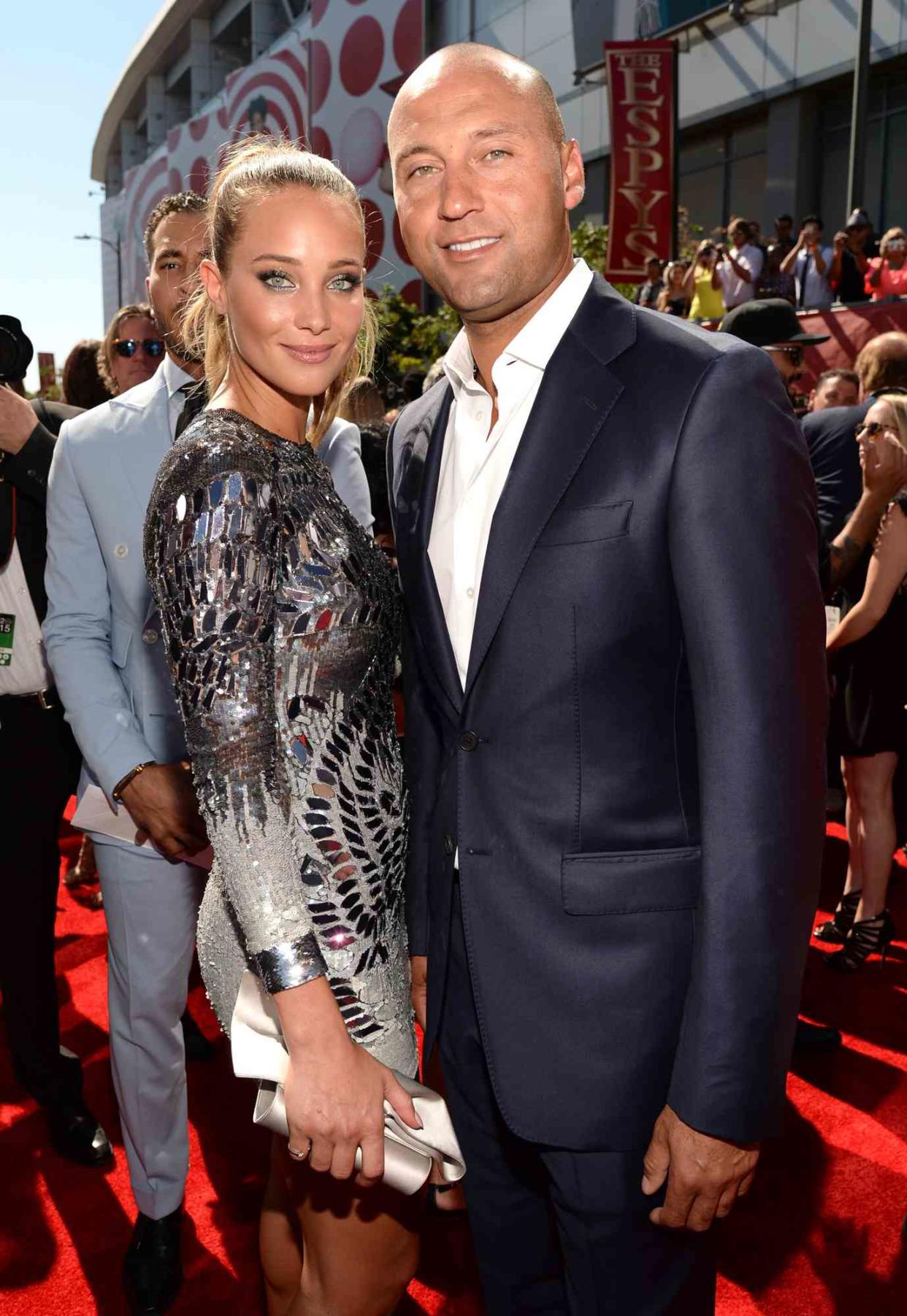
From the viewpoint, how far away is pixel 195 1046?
3670 mm

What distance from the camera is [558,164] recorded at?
5.46 feet

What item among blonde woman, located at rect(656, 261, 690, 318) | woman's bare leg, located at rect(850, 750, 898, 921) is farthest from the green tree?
woman's bare leg, located at rect(850, 750, 898, 921)

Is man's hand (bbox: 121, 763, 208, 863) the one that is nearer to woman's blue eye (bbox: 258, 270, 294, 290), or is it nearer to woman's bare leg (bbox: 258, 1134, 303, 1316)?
woman's bare leg (bbox: 258, 1134, 303, 1316)

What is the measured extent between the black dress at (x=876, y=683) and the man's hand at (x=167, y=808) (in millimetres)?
2763

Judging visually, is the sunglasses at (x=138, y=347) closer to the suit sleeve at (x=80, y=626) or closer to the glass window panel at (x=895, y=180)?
the suit sleeve at (x=80, y=626)

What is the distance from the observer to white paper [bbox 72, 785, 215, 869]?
2346 millimetres

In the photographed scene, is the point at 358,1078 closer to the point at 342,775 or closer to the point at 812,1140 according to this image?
the point at 342,775

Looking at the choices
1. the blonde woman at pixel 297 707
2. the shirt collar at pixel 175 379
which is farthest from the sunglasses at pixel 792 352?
the blonde woman at pixel 297 707

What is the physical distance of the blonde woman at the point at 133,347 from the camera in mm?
3844

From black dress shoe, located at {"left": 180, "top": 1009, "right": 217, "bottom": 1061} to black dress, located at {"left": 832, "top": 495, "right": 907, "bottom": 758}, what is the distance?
2596 millimetres

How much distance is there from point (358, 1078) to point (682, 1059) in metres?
0.42

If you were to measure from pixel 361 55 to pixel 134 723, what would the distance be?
27790mm

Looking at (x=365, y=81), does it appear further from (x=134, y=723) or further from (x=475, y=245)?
(x=475, y=245)

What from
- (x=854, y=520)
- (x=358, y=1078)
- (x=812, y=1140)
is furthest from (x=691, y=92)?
(x=358, y=1078)
